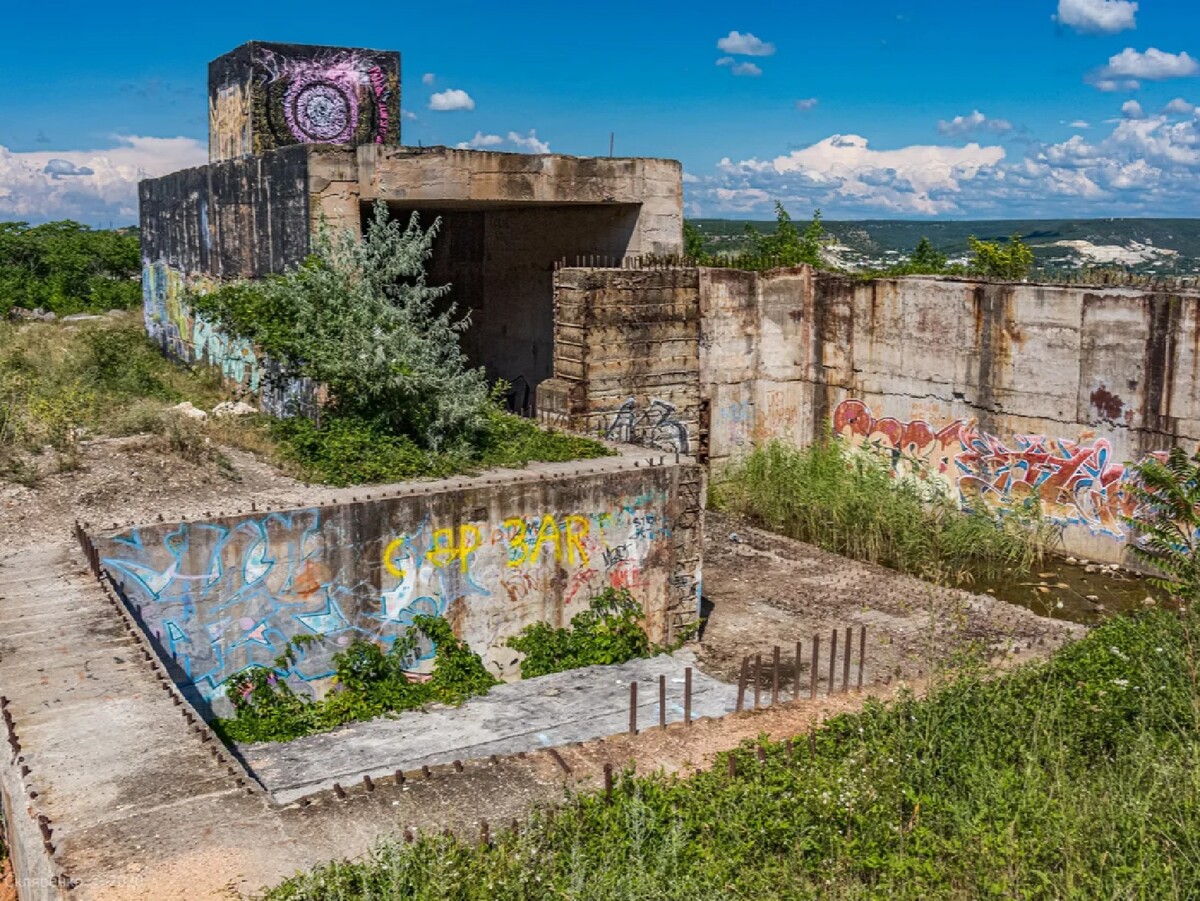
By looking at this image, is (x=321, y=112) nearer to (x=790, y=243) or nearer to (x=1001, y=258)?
(x=790, y=243)

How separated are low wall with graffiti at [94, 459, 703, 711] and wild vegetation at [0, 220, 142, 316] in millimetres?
21293

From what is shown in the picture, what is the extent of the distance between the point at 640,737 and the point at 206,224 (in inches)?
519

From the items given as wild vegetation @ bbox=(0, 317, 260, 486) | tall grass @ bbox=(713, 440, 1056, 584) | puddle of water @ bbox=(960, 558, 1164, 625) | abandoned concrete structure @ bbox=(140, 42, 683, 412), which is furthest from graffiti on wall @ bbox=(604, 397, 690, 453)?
wild vegetation @ bbox=(0, 317, 260, 486)

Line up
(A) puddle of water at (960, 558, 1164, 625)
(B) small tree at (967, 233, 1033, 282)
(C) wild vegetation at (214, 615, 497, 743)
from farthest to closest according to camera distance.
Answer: (B) small tree at (967, 233, 1033, 282) → (A) puddle of water at (960, 558, 1164, 625) → (C) wild vegetation at (214, 615, 497, 743)

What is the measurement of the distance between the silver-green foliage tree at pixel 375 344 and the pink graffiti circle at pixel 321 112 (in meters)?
5.11

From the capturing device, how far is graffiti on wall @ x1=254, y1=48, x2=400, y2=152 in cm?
1664

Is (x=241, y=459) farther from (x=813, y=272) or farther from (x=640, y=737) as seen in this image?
(x=813, y=272)

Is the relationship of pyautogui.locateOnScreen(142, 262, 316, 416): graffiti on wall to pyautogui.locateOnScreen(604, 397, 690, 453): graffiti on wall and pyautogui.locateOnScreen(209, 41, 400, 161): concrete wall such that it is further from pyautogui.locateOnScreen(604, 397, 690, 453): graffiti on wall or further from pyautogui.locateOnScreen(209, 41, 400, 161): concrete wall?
pyautogui.locateOnScreen(604, 397, 690, 453): graffiti on wall

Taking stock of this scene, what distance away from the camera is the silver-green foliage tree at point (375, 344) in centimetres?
1128

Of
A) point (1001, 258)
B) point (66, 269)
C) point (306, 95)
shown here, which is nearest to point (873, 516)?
point (1001, 258)

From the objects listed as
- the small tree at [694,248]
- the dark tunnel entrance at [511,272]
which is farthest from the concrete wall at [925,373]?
the dark tunnel entrance at [511,272]

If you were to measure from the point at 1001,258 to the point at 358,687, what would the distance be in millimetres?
14443

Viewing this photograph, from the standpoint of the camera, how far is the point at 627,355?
52.3 feet

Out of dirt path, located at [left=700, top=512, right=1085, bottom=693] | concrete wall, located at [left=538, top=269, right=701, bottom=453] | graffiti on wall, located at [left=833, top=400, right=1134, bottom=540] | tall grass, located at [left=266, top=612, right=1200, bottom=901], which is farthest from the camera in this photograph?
concrete wall, located at [left=538, top=269, right=701, bottom=453]
